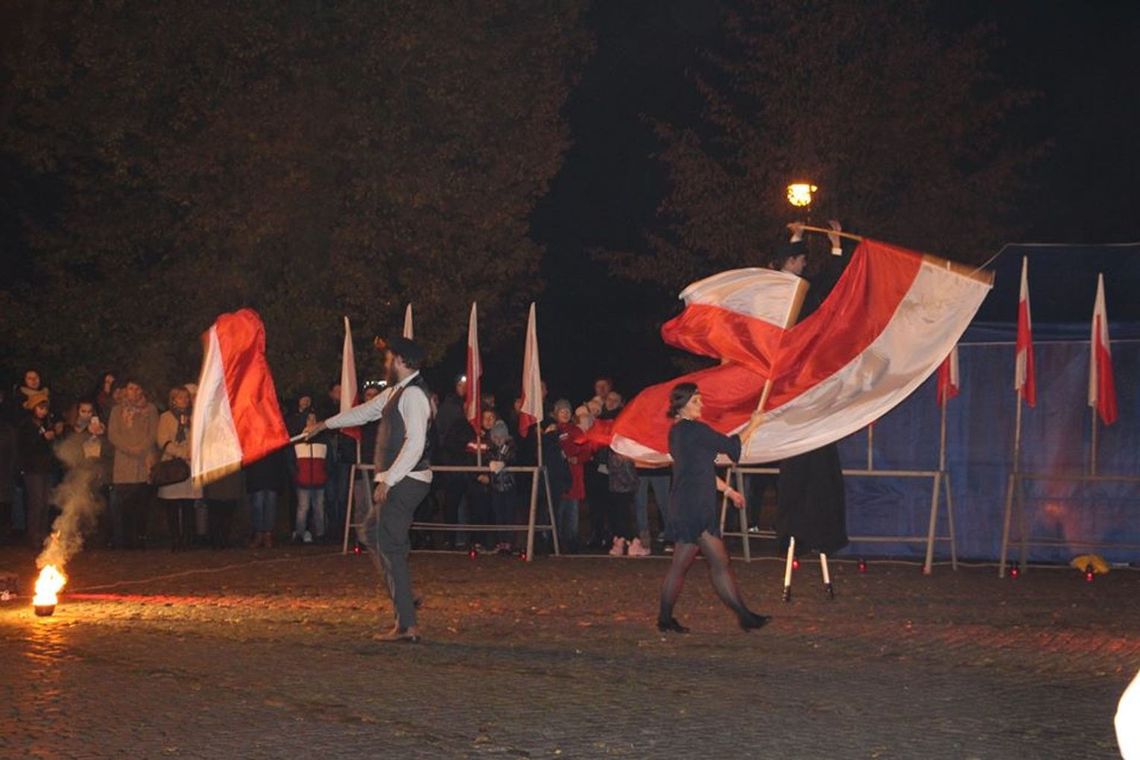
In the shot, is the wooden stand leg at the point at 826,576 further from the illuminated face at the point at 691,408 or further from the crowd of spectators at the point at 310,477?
the crowd of spectators at the point at 310,477

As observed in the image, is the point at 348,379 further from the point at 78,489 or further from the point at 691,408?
the point at 691,408

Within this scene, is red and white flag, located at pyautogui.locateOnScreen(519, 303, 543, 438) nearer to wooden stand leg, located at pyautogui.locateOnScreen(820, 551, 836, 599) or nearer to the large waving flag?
the large waving flag

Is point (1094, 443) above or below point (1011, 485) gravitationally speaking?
above

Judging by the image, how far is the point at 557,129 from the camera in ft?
109

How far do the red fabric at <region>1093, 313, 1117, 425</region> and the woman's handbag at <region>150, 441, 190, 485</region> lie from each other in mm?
10526

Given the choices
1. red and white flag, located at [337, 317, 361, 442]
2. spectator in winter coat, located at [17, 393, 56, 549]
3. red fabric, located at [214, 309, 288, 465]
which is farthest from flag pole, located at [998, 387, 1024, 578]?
spectator in winter coat, located at [17, 393, 56, 549]

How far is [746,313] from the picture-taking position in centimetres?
1416

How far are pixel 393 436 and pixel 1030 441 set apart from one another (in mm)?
9501

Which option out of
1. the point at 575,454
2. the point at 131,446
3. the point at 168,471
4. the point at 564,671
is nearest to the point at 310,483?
the point at 168,471

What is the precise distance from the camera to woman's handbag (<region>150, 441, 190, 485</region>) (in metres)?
20.4

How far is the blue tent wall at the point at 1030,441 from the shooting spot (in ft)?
62.2

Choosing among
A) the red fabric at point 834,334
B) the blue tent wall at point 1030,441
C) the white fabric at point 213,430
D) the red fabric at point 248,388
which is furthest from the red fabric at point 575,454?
the white fabric at point 213,430

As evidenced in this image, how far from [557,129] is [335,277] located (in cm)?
552

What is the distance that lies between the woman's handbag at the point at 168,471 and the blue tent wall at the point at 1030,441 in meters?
7.82
